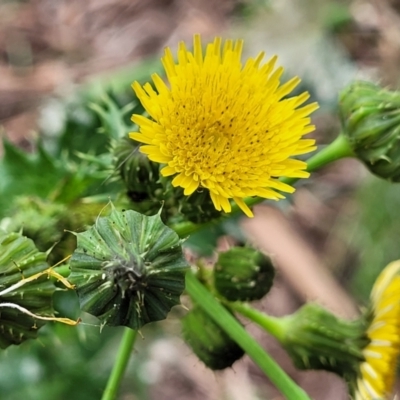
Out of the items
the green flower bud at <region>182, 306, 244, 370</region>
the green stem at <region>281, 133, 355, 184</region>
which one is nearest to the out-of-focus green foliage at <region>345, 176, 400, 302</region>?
the green stem at <region>281, 133, 355, 184</region>

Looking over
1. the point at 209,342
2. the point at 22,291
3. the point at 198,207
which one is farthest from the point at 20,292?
the point at 209,342

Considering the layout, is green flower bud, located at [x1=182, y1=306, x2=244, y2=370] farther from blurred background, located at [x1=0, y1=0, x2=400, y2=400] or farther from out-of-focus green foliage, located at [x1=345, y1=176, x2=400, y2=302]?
out-of-focus green foliage, located at [x1=345, y1=176, x2=400, y2=302]

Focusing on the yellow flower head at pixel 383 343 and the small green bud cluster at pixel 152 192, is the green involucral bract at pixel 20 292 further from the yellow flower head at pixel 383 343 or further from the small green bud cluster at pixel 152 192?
the yellow flower head at pixel 383 343

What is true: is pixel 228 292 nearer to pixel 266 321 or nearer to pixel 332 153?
pixel 266 321

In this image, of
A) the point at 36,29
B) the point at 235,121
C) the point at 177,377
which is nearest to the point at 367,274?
the point at 177,377

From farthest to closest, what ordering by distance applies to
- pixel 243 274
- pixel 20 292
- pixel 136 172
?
pixel 243 274, pixel 136 172, pixel 20 292

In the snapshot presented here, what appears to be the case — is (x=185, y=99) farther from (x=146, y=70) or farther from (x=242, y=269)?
(x=146, y=70)
